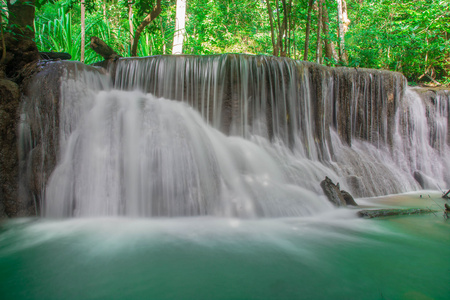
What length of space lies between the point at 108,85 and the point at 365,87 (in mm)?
5677

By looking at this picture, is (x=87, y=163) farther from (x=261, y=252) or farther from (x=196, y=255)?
(x=261, y=252)

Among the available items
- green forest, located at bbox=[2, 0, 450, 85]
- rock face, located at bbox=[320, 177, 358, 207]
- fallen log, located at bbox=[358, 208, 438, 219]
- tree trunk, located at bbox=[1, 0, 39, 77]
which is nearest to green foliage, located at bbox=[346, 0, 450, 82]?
green forest, located at bbox=[2, 0, 450, 85]

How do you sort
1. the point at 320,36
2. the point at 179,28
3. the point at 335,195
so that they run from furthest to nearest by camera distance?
the point at 179,28, the point at 320,36, the point at 335,195

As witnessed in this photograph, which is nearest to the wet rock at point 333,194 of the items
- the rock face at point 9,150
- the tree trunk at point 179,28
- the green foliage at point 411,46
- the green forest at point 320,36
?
the rock face at point 9,150

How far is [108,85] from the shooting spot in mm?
5812

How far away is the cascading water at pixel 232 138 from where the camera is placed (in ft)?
13.4

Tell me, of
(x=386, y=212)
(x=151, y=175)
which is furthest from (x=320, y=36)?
(x=151, y=175)

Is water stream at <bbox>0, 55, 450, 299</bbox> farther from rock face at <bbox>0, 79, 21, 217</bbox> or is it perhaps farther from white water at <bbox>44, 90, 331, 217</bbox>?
rock face at <bbox>0, 79, 21, 217</bbox>

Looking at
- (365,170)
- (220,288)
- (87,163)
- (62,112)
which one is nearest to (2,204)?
(87,163)

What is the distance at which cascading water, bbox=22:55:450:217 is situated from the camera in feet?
13.4

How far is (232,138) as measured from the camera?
5.95 m

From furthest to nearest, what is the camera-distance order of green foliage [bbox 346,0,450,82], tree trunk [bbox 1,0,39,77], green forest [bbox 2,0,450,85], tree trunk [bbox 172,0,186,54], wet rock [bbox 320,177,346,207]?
1. tree trunk [bbox 172,0,186,54]
2. green foliage [bbox 346,0,450,82]
3. green forest [bbox 2,0,450,85]
4. tree trunk [bbox 1,0,39,77]
5. wet rock [bbox 320,177,346,207]

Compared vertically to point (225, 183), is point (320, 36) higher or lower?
higher

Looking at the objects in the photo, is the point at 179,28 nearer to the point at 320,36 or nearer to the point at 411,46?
the point at 320,36
